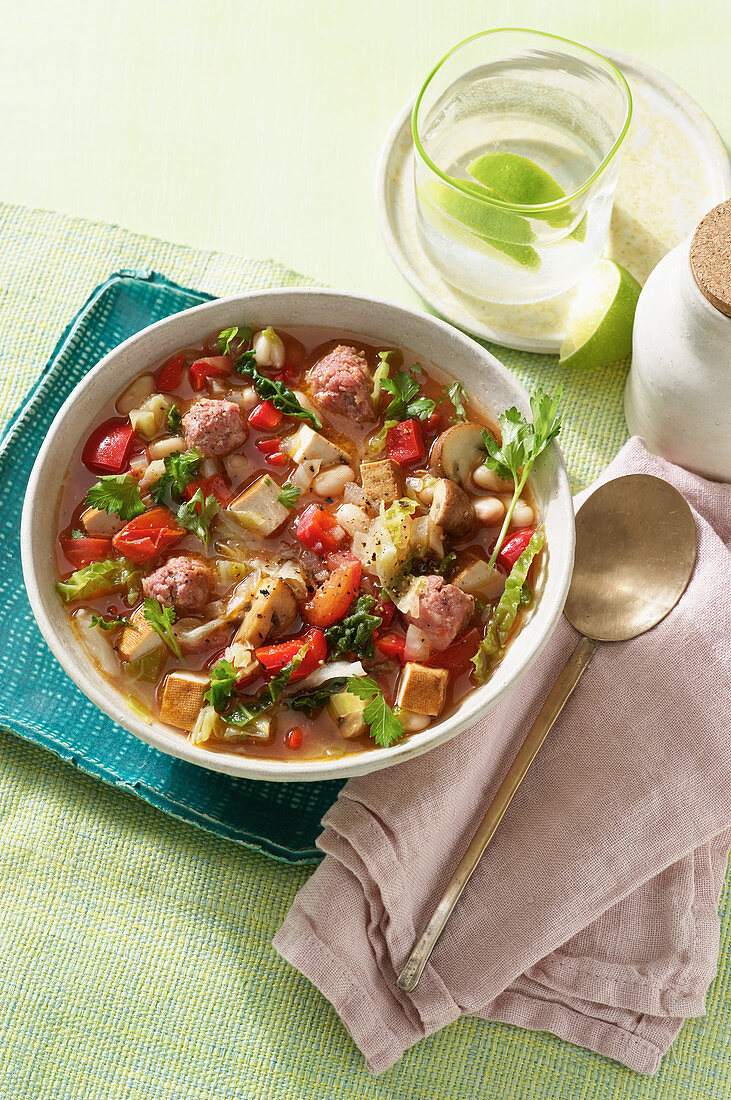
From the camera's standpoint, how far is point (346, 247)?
15.0 ft

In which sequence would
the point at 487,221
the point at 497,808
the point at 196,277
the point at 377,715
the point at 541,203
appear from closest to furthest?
the point at 377,715
the point at 497,808
the point at 487,221
the point at 541,203
the point at 196,277

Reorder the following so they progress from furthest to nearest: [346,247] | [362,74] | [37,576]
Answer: [362,74] → [346,247] → [37,576]

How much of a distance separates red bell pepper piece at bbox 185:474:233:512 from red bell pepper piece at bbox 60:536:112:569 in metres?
0.33

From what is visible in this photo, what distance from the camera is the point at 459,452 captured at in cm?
361

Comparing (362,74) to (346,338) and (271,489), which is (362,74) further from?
(271,489)

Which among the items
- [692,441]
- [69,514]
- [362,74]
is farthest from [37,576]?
[362,74]

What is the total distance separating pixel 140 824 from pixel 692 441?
8.23 ft

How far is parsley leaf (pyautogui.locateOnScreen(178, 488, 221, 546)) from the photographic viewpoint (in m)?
3.49

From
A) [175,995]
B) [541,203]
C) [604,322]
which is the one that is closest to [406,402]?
[604,322]

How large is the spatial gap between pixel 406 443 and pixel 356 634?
2.40 ft

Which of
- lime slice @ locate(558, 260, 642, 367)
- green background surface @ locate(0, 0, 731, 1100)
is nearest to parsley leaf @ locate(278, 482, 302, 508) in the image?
green background surface @ locate(0, 0, 731, 1100)

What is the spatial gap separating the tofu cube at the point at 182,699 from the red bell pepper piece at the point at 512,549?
1084 mm

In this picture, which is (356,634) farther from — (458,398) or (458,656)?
(458,398)

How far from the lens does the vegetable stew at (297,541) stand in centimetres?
333
